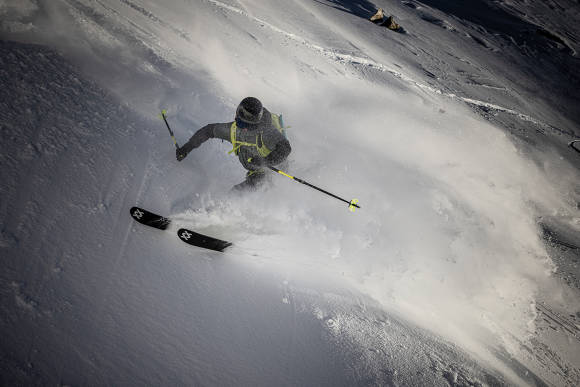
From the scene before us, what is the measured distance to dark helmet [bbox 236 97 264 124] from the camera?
10.2 ft

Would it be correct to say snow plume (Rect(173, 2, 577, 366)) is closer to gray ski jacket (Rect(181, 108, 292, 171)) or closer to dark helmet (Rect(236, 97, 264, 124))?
gray ski jacket (Rect(181, 108, 292, 171))

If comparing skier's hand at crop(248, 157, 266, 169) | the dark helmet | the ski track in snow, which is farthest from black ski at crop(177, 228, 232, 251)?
the ski track in snow

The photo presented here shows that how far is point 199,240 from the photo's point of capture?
105 inches

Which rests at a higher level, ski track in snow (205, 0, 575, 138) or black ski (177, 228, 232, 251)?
ski track in snow (205, 0, 575, 138)

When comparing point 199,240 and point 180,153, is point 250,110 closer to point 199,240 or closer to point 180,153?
point 180,153

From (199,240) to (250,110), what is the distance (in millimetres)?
1551

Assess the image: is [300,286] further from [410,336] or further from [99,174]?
[99,174]

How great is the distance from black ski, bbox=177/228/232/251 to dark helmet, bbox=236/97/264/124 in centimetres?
143

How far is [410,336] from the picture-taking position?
280 cm

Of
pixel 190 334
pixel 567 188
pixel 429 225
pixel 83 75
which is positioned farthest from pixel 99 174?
pixel 567 188

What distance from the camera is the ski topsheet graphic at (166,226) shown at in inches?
99.9

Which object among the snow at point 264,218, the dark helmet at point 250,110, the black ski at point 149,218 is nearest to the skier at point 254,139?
the dark helmet at point 250,110

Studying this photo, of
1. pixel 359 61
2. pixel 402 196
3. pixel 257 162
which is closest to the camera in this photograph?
pixel 257 162

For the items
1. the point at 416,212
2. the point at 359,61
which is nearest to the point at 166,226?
the point at 416,212
